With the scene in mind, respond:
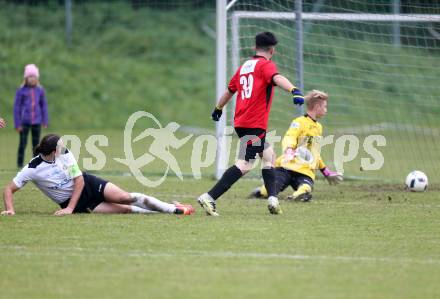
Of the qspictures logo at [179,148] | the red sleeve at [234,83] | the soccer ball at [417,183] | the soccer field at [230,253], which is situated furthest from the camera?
the qspictures logo at [179,148]

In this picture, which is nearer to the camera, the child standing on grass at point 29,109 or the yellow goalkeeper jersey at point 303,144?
the yellow goalkeeper jersey at point 303,144

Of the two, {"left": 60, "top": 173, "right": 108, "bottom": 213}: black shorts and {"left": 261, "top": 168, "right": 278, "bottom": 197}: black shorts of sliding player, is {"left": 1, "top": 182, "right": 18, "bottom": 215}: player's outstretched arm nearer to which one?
{"left": 60, "top": 173, "right": 108, "bottom": 213}: black shorts

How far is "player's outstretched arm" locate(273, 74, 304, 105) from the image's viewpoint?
944 cm

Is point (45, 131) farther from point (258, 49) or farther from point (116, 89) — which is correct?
point (258, 49)

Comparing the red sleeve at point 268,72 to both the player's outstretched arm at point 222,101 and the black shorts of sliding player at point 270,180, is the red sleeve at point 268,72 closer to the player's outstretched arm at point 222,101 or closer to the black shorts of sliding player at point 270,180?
the player's outstretched arm at point 222,101

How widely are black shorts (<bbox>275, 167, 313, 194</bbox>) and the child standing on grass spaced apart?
625cm

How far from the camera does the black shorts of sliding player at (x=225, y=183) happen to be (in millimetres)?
9945

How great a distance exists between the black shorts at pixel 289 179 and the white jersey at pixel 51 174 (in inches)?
123

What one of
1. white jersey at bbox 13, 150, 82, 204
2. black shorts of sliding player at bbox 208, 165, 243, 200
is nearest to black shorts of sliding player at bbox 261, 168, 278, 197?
black shorts of sliding player at bbox 208, 165, 243, 200

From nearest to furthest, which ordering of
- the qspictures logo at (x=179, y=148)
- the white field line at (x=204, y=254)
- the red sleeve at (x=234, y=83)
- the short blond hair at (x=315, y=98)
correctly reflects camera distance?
the white field line at (x=204, y=254), the red sleeve at (x=234, y=83), the short blond hair at (x=315, y=98), the qspictures logo at (x=179, y=148)

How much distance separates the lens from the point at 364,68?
19250 millimetres

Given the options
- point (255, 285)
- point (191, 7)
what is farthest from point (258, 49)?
point (191, 7)

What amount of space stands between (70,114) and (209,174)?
40.7 feet

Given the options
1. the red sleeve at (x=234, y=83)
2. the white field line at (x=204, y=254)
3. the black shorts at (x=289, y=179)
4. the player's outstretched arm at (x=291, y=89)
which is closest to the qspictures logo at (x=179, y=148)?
the black shorts at (x=289, y=179)
